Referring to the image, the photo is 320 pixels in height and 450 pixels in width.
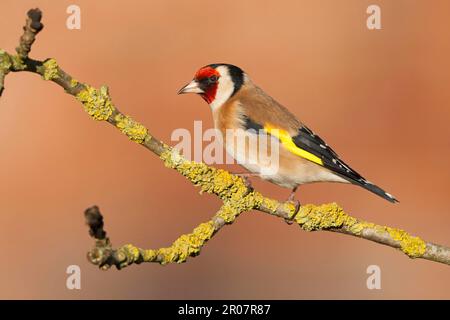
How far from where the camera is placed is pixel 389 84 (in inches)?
279

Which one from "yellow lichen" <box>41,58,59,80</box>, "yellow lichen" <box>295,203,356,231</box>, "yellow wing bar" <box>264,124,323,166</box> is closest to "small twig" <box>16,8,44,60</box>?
"yellow lichen" <box>41,58,59,80</box>

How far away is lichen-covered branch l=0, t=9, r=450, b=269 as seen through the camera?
212cm

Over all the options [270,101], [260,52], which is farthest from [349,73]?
[270,101]

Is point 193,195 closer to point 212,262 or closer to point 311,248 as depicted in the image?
point 212,262

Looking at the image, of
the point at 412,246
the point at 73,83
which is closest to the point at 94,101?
the point at 73,83

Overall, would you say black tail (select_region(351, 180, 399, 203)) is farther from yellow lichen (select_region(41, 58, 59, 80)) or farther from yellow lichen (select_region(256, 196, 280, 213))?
yellow lichen (select_region(41, 58, 59, 80))

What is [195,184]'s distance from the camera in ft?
9.28

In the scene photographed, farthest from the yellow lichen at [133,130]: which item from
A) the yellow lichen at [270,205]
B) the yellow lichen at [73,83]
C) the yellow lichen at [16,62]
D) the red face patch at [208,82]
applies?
the red face patch at [208,82]

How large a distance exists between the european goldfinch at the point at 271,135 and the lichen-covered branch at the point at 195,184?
2.23 feet

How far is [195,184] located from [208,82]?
155cm

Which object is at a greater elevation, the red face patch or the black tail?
the red face patch

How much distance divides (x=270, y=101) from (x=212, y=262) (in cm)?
239

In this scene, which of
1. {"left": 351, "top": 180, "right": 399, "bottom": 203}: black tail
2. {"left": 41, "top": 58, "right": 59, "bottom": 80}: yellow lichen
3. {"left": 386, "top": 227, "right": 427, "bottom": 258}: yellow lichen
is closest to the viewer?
{"left": 41, "top": 58, "right": 59, "bottom": 80}: yellow lichen

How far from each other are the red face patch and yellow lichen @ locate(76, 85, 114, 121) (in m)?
1.69
